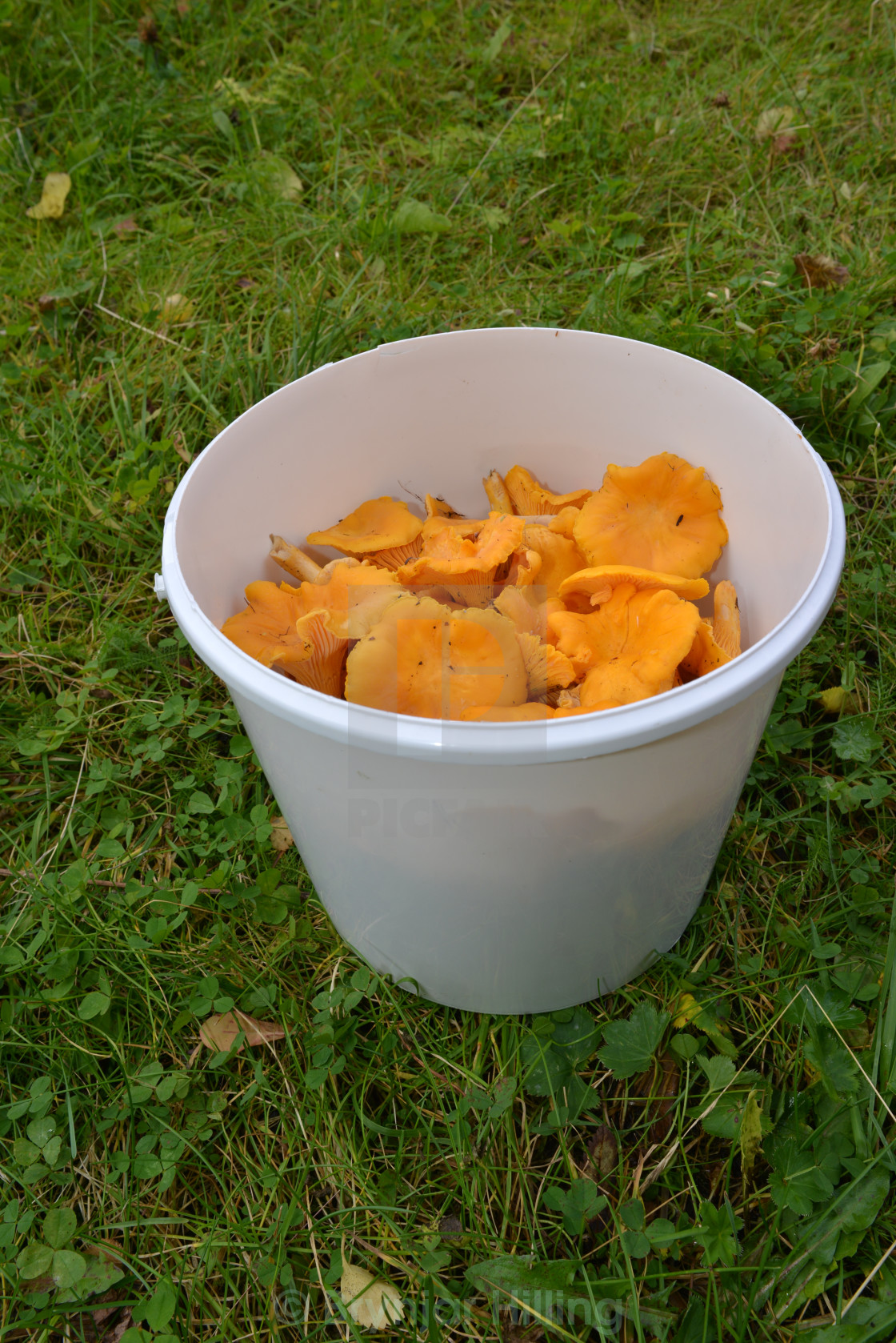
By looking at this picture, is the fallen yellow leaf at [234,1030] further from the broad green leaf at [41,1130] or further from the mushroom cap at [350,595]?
the mushroom cap at [350,595]

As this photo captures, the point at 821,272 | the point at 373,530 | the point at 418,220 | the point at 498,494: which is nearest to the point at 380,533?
the point at 373,530

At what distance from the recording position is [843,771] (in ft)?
6.10

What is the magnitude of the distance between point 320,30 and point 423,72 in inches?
18.6

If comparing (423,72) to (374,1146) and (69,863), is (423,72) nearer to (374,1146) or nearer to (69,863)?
(69,863)

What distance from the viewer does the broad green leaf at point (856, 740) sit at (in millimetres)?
1795

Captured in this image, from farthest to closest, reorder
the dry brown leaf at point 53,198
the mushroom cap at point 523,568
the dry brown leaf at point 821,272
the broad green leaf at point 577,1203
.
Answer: the dry brown leaf at point 53,198, the dry brown leaf at point 821,272, the mushroom cap at point 523,568, the broad green leaf at point 577,1203

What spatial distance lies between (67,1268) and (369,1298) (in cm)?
47

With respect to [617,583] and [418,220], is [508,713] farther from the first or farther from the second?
[418,220]

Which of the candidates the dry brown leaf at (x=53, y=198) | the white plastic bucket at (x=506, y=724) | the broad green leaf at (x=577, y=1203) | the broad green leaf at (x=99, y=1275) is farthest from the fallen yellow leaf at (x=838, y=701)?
the dry brown leaf at (x=53, y=198)

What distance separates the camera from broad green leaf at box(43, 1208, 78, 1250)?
1.39 metres

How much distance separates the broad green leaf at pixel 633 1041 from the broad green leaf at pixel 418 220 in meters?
2.39

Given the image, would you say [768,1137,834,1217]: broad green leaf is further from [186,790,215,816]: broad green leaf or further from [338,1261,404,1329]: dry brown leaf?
→ [186,790,215,816]: broad green leaf

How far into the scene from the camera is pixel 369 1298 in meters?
1.33

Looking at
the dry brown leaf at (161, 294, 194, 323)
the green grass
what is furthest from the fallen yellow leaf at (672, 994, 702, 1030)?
the dry brown leaf at (161, 294, 194, 323)
